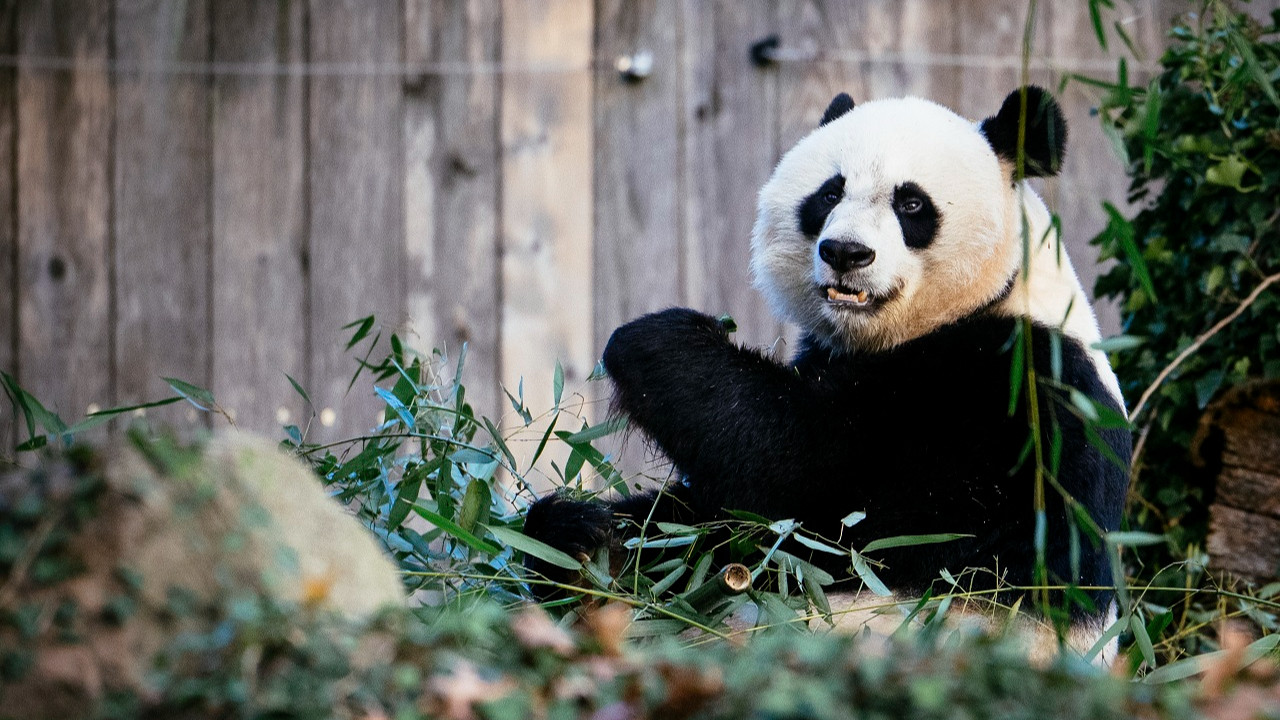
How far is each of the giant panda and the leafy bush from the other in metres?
0.67

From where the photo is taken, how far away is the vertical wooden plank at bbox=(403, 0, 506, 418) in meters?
5.09

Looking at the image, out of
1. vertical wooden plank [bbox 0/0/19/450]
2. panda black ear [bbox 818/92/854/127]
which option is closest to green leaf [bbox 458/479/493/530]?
panda black ear [bbox 818/92/854/127]

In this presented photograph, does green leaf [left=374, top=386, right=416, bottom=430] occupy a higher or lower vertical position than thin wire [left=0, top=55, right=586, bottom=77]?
lower

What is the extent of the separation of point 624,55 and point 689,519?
2.63 m

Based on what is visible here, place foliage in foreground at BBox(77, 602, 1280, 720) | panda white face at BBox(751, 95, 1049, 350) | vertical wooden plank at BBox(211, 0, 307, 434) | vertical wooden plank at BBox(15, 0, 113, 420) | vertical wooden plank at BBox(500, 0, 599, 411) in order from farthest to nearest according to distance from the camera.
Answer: vertical wooden plank at BBox(500, 0, 599, 411), vertical wooden plank at BBox(211, 0, 307, 434), vertical wooden plank at BBox(15, 0, 113, 420), panda white face at BBox(751, 95, 1049, 350), foliage in foreground at BBox(77, 602, 1280, 720)

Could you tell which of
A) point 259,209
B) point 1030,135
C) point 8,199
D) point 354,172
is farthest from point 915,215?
point 8,199

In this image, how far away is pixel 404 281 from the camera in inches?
200

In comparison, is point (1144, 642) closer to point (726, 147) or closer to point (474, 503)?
point (474, 503)

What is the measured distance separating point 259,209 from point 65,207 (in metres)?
0.73

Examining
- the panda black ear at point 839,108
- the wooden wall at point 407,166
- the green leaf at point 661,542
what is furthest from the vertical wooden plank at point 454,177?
the green leaf at point 661,542

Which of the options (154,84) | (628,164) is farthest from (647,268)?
(154,84)

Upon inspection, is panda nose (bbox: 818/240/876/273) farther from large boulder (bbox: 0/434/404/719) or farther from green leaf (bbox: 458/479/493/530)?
large boulder (bbox: 0/434/404/719)

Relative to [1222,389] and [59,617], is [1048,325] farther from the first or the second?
[59,617]

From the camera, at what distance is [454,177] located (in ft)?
16.8
